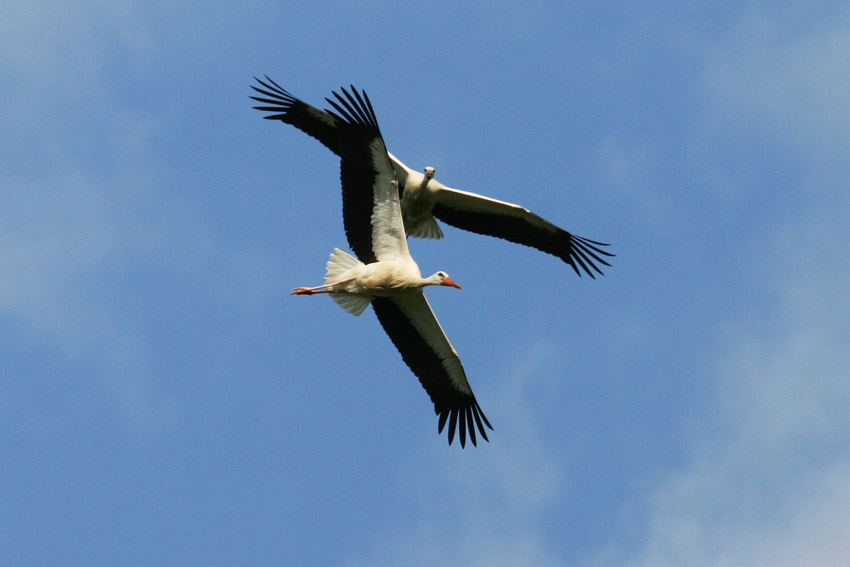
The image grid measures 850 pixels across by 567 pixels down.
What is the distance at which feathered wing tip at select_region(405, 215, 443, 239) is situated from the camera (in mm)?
13289

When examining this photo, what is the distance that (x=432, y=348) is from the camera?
11453mm

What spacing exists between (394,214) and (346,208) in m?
0.43

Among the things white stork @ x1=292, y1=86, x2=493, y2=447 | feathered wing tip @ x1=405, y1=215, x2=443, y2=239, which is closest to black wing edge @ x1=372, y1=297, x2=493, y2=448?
white stork @ x1=292, y1=86, x2=493, y2=447

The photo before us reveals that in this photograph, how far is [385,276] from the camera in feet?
36.0

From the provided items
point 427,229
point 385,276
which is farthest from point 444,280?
point 427,229

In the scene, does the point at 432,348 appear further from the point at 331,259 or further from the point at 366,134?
the point at 366,134

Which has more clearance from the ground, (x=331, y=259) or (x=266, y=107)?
(x=266, y=107)

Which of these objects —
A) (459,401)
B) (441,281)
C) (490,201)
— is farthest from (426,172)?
(459,401)

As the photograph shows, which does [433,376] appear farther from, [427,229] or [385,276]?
[427,229]

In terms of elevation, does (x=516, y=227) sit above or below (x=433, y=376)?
above

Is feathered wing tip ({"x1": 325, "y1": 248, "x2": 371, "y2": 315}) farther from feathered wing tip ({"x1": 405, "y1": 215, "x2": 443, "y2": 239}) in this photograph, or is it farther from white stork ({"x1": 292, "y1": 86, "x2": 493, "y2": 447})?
feathered wing tip ({"x1": 405, "y1": 215, "x2": 443, "y2": 239})

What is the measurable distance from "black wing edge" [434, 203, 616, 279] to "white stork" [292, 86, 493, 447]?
1983mm

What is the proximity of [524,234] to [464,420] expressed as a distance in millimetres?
2711

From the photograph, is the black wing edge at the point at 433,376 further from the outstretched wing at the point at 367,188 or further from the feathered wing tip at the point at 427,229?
the feathered wing tip at the point at 427,229
